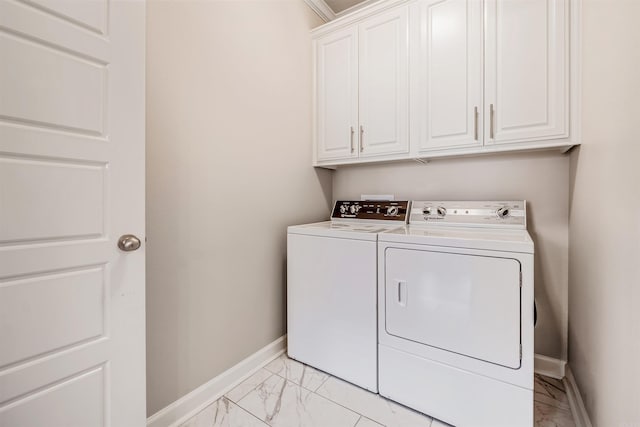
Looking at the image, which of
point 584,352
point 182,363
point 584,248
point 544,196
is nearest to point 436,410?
point 584,352

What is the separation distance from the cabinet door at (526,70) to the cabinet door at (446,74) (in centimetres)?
7

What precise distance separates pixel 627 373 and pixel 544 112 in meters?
1.22

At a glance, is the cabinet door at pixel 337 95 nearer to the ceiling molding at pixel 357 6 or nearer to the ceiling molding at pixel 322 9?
the ceiling molding at pixel 322 9

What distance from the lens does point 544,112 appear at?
145cm

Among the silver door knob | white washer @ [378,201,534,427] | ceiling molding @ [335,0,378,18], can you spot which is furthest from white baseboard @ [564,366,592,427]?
ceiling molding @ [335,0,378,18]

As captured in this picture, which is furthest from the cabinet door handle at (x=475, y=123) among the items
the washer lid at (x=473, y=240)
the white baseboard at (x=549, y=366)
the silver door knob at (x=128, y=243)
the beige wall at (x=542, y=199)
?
the silver door knob at (x=128, y=243)

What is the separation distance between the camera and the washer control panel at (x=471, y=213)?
166 cm

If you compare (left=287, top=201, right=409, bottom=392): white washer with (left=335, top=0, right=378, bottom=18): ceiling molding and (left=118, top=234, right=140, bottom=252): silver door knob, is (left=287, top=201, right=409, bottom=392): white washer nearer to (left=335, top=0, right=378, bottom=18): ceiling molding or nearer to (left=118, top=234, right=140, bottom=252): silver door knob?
(left=118, top=234, right=140, bottom=252): silver door knob

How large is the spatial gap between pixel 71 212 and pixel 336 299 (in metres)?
1.32

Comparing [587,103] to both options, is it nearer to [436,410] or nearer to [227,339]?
[436,410]

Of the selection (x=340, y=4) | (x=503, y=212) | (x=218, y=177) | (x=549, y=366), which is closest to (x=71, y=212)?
(x=218, y=177)

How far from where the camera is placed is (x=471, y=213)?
5.85 ft

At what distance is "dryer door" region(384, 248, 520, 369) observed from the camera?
1.20 meters

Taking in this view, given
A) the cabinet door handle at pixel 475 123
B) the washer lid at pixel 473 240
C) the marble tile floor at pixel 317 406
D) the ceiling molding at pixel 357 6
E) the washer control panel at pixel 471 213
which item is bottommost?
the marble tile floor at pixel 317 406
